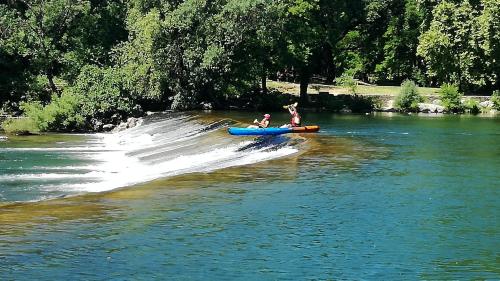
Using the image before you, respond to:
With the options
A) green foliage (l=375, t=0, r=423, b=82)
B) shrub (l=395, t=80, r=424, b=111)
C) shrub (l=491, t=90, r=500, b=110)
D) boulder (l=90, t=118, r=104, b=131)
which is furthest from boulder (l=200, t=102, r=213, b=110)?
green foliage (l=375, t=0, r=423, b=82)

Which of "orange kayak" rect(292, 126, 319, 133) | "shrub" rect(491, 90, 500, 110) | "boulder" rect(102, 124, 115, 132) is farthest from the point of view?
"shrub" rect(491, 90, 500, 110)

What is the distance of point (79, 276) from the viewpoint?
13586 millimetres

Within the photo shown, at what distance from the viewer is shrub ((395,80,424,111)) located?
6531 cm

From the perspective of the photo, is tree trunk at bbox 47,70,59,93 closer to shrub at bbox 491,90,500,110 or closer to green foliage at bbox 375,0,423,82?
green foliage at bbox 375,0,423,82

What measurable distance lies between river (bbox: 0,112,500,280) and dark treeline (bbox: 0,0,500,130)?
18.8 metres

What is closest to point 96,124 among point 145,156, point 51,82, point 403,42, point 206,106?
point 51,82

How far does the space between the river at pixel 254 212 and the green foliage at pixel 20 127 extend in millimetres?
11204

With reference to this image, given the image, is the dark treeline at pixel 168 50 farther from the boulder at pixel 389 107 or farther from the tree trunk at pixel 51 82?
the boulder at pixel 389 107

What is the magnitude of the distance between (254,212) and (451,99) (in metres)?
50.6

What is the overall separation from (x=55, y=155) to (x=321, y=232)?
793 inches

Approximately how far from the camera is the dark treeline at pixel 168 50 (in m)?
52.5

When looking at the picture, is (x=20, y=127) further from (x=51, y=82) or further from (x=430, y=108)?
(x=430, y=108)

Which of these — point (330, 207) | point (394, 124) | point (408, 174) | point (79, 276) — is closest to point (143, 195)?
point (330, 207)

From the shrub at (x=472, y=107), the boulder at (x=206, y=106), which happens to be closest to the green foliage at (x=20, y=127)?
the boulder at (x=206, y=106)
